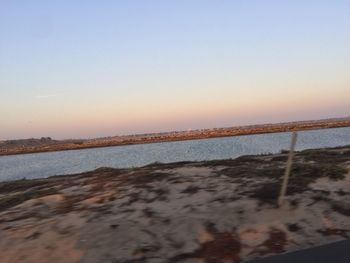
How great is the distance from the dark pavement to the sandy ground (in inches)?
26.4

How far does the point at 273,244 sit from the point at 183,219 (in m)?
1.79

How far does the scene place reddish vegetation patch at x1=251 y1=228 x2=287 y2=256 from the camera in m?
8.08

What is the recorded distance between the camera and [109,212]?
33.0 ft

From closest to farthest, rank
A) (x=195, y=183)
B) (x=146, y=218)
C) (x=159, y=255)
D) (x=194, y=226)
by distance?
(x=159, y=255)
(x=194, y=226)
(x=146, y=218)
(x=195, y=183)

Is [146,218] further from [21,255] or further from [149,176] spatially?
[149,176]

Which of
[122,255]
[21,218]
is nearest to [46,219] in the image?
[21,218]

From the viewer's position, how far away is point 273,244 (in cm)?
829

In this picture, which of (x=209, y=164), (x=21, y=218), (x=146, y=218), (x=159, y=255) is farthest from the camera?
(x=209, y=164)

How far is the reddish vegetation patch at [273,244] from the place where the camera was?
26.5 feet

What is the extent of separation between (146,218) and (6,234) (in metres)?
2.64

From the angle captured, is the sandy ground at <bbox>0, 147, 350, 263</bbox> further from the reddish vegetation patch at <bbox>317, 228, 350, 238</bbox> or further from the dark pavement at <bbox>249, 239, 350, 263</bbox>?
the dark pavement at <bbox>249, 239, 350, 263</bbox>

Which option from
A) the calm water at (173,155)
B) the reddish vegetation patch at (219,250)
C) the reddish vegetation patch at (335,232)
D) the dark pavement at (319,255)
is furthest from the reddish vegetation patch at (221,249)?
the calm water at (173,155)

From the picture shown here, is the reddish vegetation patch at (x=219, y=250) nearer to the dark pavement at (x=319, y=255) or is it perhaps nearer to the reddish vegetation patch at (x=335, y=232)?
the dark pavement at (x=319, y=255)

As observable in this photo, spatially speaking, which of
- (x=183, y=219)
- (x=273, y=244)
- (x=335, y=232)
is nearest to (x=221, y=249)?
(x=273, y=244)
